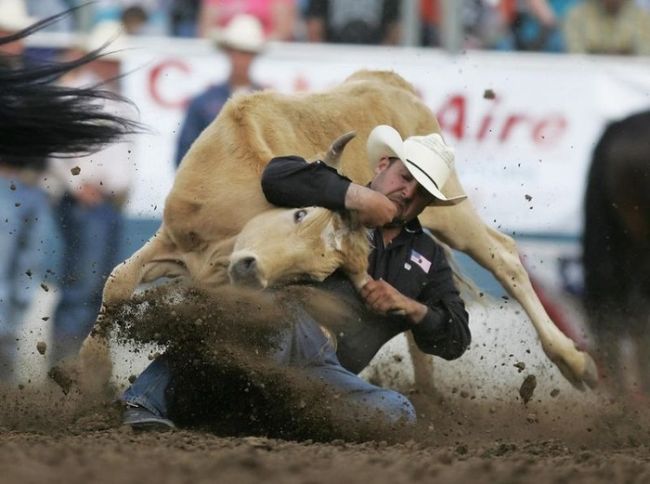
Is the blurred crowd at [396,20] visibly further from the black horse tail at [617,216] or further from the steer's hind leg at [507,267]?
the steer's hind leg at [507,267]

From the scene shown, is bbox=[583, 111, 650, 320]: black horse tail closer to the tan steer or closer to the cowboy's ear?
the tan steer

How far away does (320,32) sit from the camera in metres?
7.83

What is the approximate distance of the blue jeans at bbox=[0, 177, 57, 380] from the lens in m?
7.53

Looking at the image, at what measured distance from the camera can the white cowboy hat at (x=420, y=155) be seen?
5.59 metres

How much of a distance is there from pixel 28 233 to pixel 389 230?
259 centimetres

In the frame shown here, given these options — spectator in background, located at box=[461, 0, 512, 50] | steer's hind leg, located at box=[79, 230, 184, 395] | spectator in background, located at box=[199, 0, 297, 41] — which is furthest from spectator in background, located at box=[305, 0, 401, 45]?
steer's hind leg, located at box=[79, 230, 184, 395]

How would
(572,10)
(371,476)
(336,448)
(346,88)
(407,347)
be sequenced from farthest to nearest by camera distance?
1. (572,10)
2. (407,347)
3. (346,88)
4. (336,448)
5. (371,476)

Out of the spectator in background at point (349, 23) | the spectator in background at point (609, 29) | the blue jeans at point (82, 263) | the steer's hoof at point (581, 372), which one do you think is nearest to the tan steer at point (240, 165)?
the blue jeans at point (82, 263)

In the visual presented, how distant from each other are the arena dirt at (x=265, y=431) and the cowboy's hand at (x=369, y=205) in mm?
395

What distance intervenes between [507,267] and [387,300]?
150cm

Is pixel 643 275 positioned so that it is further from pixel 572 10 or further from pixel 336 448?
pixel 336 448

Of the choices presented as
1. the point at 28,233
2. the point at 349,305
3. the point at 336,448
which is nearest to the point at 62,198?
the point at 28,233

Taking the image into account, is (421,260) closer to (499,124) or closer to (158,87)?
(499,124)

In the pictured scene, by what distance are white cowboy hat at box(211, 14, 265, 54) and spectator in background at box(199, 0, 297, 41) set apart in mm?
52
